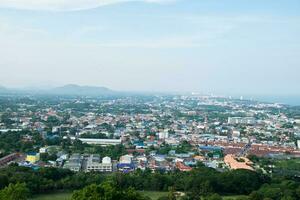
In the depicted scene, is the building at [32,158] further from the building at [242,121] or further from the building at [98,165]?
the building at [242,121]

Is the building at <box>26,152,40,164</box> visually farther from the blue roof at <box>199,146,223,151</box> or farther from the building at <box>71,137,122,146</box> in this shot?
the blue roof at <box>199,146,223,151</box>

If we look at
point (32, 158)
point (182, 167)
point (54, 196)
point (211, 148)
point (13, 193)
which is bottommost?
point (211, 148)

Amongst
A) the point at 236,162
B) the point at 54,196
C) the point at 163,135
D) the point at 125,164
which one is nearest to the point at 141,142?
the point at 163,135

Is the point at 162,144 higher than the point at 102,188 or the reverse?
the reverse

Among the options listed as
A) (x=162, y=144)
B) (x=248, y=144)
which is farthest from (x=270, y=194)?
(x=248, y=144)

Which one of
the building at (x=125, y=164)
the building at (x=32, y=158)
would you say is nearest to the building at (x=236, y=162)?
the building at (x=125, y=164)

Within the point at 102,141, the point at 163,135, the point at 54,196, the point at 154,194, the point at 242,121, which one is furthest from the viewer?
the point at 242,121

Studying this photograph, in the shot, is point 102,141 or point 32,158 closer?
point 32,158

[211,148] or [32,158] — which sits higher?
[32,158]

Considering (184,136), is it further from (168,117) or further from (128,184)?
(128,184)

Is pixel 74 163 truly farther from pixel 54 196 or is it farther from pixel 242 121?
pixel 242 121

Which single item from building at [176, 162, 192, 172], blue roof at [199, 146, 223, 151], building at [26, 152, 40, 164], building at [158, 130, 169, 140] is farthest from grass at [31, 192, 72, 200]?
building at [158, 130, 169, 140]
